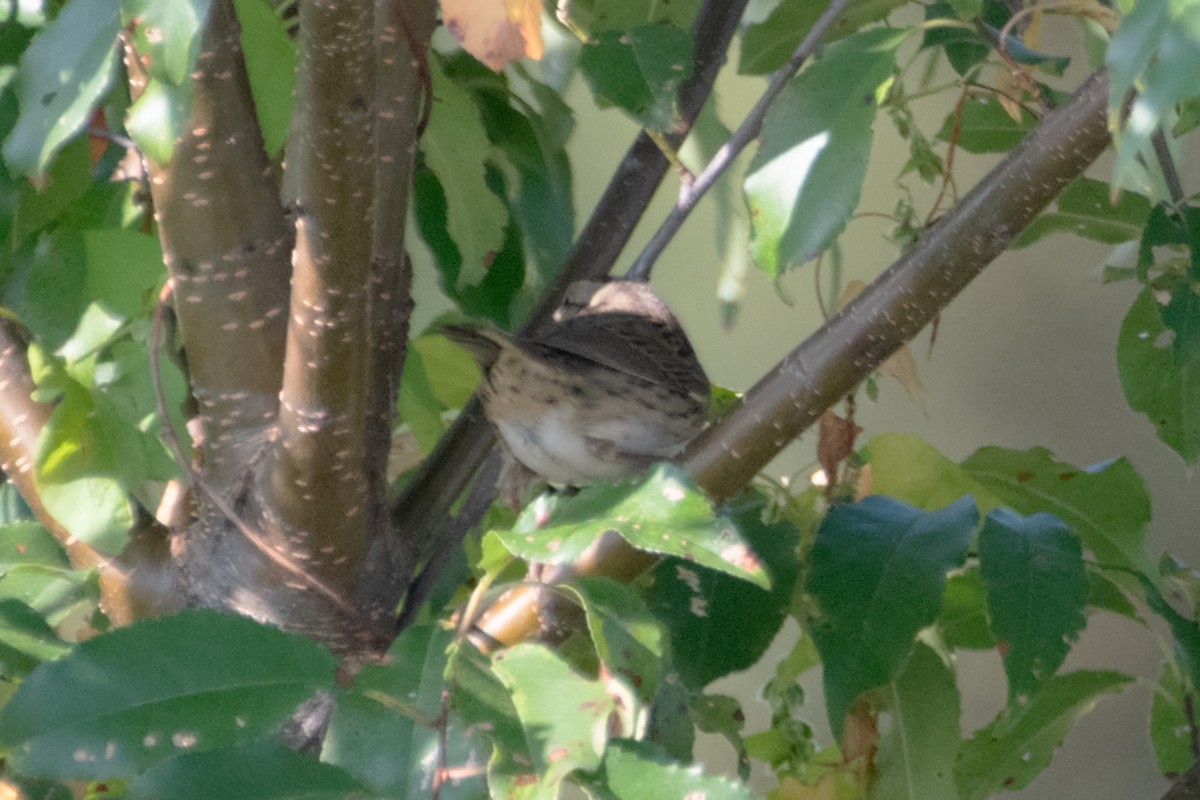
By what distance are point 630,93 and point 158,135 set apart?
1.11 ft

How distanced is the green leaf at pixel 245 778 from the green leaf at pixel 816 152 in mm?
281

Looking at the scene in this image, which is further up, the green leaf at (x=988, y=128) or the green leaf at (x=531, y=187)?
the green leaf at (x=988, y=128)

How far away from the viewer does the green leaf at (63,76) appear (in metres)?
0.35

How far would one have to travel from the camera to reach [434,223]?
2.91 feet

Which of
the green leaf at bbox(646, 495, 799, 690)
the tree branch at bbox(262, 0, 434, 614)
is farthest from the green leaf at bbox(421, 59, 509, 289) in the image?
the green leaf at bbox(646, 495, 799, 690)

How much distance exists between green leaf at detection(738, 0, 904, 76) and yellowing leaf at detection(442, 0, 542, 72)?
48cm

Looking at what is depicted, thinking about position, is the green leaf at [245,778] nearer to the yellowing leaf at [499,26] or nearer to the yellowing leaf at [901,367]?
the yellowing leaf at [499,26]

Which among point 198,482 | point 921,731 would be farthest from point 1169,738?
point 198,482

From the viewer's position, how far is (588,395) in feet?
3.10

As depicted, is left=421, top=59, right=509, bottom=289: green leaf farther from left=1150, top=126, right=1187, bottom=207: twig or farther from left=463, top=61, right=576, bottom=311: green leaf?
left=1150, top=126, right=1187, bottom=207: twig

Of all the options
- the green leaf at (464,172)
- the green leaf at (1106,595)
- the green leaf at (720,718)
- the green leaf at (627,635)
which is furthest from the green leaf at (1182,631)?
the green leaf at (464,172)

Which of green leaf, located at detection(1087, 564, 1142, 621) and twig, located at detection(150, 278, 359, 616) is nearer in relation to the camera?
twig, located at detection(150, 278, 359, 616)

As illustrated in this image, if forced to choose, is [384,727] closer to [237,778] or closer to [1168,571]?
[237,778]

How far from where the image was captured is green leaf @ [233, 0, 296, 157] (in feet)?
1.90
